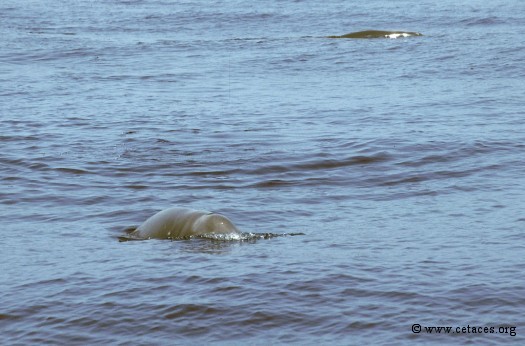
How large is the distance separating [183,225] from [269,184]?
278 centimetres

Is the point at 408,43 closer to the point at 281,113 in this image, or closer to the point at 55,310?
the point at 281,113

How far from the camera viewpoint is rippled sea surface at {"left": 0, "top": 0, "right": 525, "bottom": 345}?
320 inches

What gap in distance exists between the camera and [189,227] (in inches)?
397

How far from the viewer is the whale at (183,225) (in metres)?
10.0

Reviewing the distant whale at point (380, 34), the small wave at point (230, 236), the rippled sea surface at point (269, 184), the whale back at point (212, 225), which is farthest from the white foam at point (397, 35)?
the whale back at point (212, 225)

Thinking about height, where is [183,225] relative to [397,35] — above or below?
above

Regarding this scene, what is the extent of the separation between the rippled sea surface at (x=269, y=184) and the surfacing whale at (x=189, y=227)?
5.5 inches

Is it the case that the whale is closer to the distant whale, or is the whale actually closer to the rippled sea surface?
the rippled sea surface

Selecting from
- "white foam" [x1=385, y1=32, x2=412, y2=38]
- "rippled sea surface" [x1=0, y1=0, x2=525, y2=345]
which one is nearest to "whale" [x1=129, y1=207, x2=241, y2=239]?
"rippled sea surface" [x1=0, y1=0, x2=525, y2=345]

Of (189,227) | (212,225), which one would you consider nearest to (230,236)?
(212,225)

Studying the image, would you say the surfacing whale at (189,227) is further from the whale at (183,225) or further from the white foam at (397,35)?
the white foam at (397,35)

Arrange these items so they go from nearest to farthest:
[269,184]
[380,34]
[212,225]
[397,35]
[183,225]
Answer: [212,225], [183,225], [269,184], [397,35], [380,34]

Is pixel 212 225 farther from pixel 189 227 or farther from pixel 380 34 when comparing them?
pixel 380 34

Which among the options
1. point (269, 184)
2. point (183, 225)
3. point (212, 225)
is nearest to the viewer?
point (212, 225)
